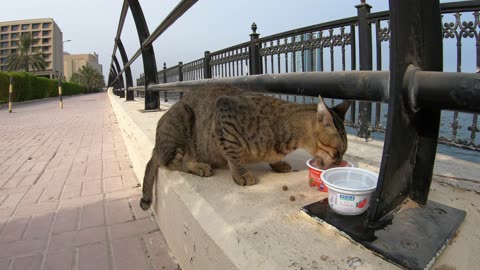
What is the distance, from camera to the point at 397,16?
34.5 inches

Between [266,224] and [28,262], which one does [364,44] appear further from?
[28,262]

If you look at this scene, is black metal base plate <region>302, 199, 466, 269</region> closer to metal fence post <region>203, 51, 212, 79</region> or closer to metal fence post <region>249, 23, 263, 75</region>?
metal fence post <region>249, 23, 263, 75</region>

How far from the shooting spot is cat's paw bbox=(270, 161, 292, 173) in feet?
6.08

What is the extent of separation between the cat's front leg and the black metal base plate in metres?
0.48

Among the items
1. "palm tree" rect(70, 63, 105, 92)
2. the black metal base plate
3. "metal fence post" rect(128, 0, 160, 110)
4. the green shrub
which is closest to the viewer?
the black metal base plate

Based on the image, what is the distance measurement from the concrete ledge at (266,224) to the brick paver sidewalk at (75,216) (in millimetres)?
289

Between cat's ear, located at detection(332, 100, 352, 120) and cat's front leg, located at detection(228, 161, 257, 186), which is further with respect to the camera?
cat's ear, located at detection(332, 100, 352, 120)

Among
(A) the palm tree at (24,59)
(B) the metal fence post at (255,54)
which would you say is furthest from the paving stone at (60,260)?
(A) the palm tree at (24,59)

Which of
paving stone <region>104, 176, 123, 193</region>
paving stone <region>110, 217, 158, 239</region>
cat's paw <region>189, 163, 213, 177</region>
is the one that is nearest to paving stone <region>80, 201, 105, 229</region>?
paving stone <region>110, 217, 158, 239</region>

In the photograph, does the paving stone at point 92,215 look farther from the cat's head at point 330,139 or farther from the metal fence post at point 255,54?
the metal fence post at point 255,54

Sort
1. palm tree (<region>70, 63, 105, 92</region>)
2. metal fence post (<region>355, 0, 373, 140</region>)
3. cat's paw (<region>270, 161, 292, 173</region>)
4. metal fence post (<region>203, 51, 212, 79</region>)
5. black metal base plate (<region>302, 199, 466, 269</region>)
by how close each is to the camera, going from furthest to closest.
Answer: palm tree (<region>70, 63, 105, 92</region>) < metal fence post (<region>203, 51, 212, 79</region>) < metal fence post (<region>355, 0, 373, 140</region>) < cat's paw (<region>270, 161, 292, 173</region>) < black metal base plate (<region>302, 199, 466, 269</region>)

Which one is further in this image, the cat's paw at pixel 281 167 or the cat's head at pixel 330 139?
the cat's paw at pixel 281 167

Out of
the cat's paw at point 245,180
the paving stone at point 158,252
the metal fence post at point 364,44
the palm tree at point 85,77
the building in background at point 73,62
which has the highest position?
the building in background at point 73,62

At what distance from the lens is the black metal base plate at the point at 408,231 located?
0.90 meters
